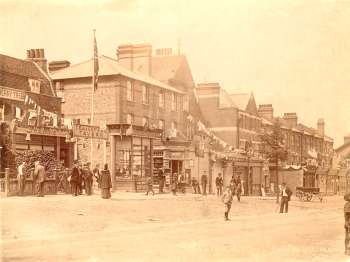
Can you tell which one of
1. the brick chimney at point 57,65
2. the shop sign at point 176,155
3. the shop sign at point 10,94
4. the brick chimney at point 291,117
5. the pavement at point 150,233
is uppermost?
the brick chimney at point 57,65

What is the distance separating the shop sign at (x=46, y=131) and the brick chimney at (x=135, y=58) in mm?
10916

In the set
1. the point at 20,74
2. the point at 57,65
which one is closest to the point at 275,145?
the point at 57,65

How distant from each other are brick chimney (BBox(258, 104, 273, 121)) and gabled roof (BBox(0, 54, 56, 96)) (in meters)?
17.3

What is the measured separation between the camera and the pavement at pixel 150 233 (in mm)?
9703

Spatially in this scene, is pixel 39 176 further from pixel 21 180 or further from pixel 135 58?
pixel 135 58

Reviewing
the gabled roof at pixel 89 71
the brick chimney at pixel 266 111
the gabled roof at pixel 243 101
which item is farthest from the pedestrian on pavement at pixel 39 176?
the brick chimney at pixel 266 111

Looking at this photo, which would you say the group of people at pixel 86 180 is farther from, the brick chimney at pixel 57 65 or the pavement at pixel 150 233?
the brick chimney at pixel 57 65

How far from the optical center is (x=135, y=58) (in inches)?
1171

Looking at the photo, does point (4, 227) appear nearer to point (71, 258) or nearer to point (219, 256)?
point (71, 258)

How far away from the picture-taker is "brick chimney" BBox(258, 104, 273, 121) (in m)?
39.8

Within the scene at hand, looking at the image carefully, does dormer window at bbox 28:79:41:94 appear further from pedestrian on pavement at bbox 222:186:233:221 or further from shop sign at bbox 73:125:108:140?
pedestrian on pavement at bbox 222:186:233:221

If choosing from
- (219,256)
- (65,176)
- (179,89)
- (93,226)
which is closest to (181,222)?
(93,226)

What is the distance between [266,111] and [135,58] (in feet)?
44.0

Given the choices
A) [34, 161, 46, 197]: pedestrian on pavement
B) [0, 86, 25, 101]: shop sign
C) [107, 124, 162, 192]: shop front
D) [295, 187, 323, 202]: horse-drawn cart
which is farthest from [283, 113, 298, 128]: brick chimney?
[0, 86, 25, 101]: shop sign
